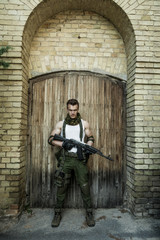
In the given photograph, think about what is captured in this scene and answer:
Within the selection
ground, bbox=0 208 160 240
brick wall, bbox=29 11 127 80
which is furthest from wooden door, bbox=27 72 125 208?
ground, bbox=0 208 160 240

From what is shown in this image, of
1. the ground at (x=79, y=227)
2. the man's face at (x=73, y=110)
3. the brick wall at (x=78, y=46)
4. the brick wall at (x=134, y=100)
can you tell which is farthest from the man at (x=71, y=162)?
the brick wall at (x=78, y=46)

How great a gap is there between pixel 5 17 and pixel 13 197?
3.47m

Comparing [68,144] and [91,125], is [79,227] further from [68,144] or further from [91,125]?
[91,125]

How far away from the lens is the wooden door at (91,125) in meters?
3.59

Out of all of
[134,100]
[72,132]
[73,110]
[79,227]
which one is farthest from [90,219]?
[134,100]

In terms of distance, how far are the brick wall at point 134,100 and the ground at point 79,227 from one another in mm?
246

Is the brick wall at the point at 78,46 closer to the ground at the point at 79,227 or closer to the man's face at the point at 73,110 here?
the man's face at the point at 73,110

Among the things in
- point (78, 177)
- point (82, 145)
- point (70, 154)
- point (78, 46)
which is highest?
point (78, 46)

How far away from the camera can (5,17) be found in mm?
3164

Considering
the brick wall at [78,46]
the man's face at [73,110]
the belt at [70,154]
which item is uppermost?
the brick wall at [78,46]

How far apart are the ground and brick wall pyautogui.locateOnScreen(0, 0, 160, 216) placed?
0.25 m

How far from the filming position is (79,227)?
9.42 feet

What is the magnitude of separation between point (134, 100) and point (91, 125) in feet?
3.44

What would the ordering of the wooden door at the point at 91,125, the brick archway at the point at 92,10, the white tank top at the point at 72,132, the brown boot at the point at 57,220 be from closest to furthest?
the brown boot at the point at 57,220 → the white tank top at the point at 72,132 → the brick archway at the point at 92,10 → the wooden door at the point at 91,125
